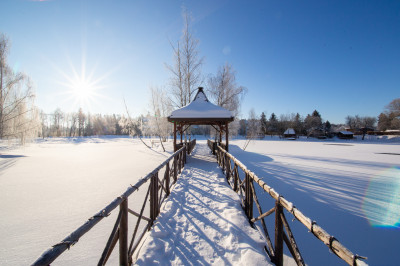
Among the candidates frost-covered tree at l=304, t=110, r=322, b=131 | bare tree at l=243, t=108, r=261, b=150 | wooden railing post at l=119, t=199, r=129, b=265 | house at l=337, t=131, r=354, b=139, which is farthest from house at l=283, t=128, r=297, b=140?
wooden railing post at l=119, t=199, r=129, b=265

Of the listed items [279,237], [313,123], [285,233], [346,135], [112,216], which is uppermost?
[313,123]

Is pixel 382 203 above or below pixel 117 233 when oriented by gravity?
below

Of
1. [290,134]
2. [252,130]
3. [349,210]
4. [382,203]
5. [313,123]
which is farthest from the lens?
[313,123]

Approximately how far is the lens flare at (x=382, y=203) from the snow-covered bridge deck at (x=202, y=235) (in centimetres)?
343

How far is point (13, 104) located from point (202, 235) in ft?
56.1

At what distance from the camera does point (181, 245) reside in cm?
231

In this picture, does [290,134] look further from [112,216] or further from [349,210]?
[112,216]

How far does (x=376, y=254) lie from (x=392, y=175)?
757 centimetres

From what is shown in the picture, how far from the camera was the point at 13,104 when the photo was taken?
11422 millimetres

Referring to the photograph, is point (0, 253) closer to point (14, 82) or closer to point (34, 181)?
point (34, 181)

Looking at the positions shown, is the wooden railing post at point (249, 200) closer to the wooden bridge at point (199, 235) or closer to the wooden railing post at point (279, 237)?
the wooden bridge at point (199, 235)

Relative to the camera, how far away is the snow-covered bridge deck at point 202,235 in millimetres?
2066

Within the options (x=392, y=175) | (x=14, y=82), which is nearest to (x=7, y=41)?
(x=14, y=82)

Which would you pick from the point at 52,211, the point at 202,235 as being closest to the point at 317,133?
the point at 202,235
